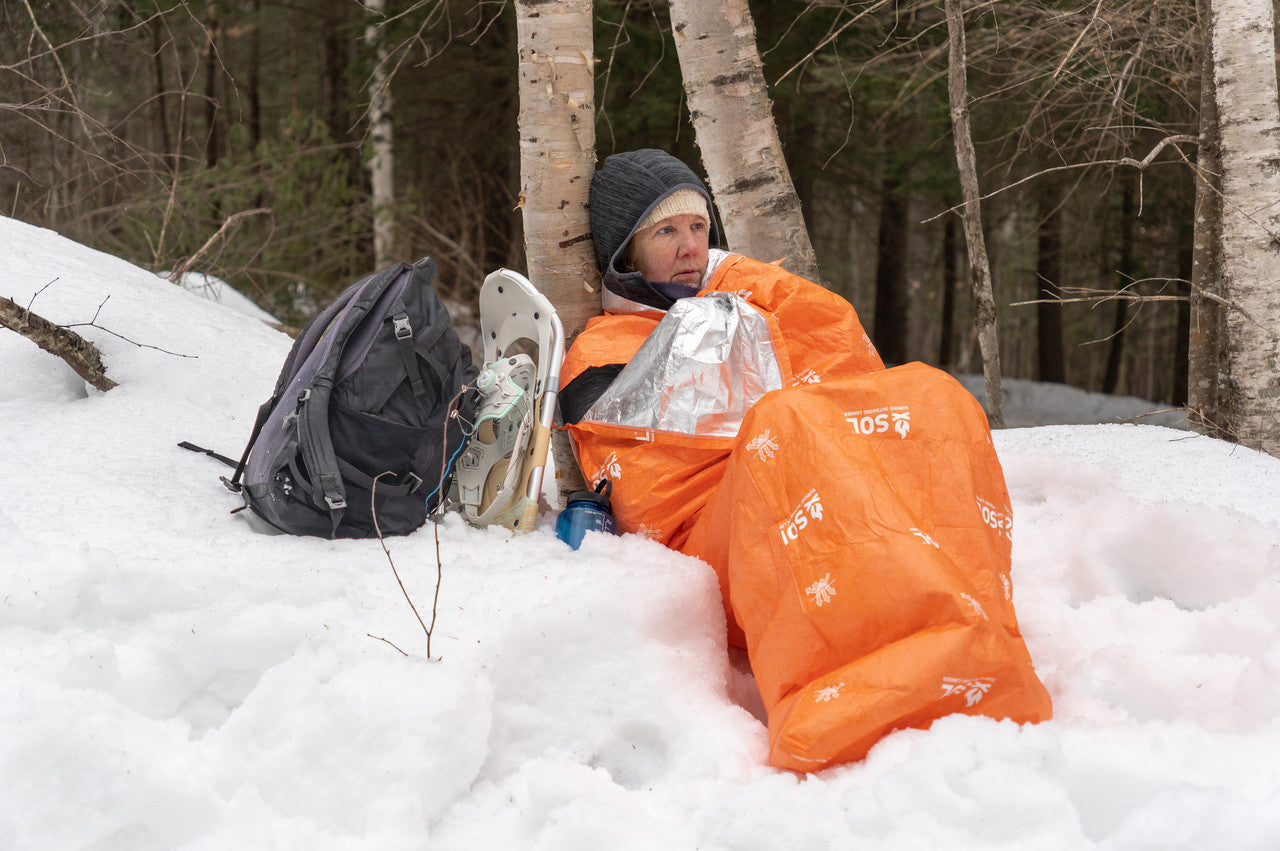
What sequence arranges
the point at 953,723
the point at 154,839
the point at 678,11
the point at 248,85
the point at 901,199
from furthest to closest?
the point at 248,85 < the point at 901,199 < the point at 678,11 < the point at 953,723 < the point at 154,839

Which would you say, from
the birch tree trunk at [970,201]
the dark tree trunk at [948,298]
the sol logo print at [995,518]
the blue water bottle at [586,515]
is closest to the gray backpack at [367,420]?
the blue water bottle at [586,515]

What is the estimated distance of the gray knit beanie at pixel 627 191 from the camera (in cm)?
282

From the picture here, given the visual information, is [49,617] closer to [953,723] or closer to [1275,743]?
[953,723]

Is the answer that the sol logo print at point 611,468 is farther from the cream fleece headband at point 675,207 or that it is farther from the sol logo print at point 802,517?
the cream fleece headband at point 675,207

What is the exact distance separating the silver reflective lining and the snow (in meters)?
0.34

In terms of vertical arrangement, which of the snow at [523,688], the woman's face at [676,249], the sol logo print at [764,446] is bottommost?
the snow at [523,688]

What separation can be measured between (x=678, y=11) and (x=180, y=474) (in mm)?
2359

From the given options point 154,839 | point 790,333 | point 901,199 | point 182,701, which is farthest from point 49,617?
point 901,199

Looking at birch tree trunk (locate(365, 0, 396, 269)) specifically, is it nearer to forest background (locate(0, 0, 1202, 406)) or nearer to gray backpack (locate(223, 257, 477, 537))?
forest background (locate(0, 0, 1202, 406))

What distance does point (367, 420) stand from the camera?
7.83ft

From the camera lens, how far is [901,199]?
985cm

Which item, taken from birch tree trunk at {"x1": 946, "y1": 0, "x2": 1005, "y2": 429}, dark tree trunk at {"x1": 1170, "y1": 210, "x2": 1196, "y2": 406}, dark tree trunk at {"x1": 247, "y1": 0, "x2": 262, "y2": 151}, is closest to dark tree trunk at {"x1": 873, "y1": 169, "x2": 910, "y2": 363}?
dark tree trunk at {"x1": 1170, "y1": 210, "x2": 1196, "y2": 406}

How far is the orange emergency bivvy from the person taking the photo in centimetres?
176

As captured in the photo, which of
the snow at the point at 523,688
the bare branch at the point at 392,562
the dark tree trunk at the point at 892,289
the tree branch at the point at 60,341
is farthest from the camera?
the dark tree trunk at the point at 892,289
